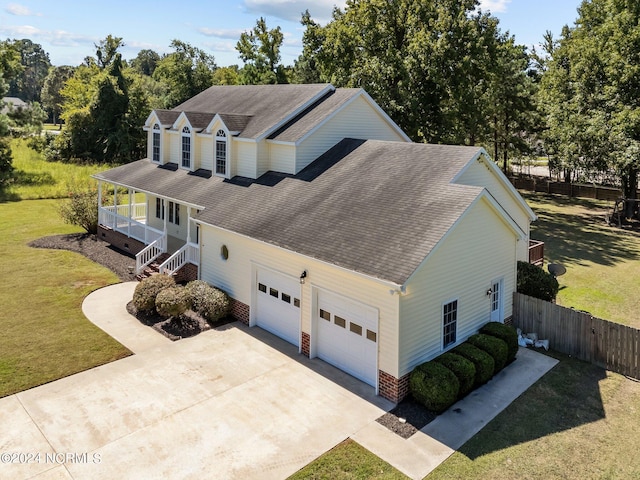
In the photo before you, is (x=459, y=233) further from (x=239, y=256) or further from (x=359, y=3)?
(x=359, y=3)

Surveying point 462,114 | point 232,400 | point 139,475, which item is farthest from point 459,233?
point 462,114

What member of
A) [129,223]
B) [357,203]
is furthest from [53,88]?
[357,203]

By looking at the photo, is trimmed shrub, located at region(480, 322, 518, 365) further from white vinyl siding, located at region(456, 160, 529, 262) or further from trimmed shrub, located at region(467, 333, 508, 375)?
white vinyl siding, located at region(456, 160, 529, 262)

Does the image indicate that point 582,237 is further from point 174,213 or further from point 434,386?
point 174,213

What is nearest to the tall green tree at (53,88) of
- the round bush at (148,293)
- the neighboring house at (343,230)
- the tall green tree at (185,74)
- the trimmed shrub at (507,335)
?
A: the tall green tree at (185,74)

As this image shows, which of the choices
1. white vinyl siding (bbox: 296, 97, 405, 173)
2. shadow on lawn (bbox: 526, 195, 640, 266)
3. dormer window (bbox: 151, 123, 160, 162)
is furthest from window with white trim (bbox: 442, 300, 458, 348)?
dormer window (bbox: 151, 123, 160, 162)
